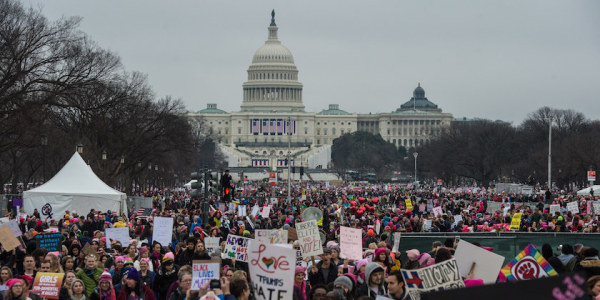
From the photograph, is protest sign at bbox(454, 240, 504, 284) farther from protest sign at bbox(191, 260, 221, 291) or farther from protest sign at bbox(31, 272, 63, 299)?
protest sign at bbox(31, 272, 63, 299)

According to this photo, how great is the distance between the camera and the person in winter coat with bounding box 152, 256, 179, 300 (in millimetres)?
13039

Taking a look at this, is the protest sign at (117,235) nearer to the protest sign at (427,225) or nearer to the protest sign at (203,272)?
the protest sign at (427,225)

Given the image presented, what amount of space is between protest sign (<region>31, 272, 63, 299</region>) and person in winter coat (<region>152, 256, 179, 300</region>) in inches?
52.8

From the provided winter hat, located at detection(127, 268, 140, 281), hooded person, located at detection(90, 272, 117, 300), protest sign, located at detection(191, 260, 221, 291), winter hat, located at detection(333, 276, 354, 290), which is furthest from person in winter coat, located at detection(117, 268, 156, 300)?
winter hat, located at detection(333, 276, 354, 290)

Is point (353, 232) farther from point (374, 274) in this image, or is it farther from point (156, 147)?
point (156, 147)

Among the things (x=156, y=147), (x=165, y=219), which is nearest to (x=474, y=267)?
(x=165, y=219)

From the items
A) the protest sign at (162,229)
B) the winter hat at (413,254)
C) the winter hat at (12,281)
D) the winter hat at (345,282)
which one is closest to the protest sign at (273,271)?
the winter hat at (345,282)

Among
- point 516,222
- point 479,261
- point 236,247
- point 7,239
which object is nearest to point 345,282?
point 479,261

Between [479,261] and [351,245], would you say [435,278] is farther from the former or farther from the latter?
[351,245]

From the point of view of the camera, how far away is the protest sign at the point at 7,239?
1541 centimetres

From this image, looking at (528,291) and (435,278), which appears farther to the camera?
(435,278)

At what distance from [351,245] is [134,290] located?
365 centimetres

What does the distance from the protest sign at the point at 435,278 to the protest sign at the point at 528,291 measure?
243 cm

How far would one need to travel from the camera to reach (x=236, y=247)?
49.0 feet
